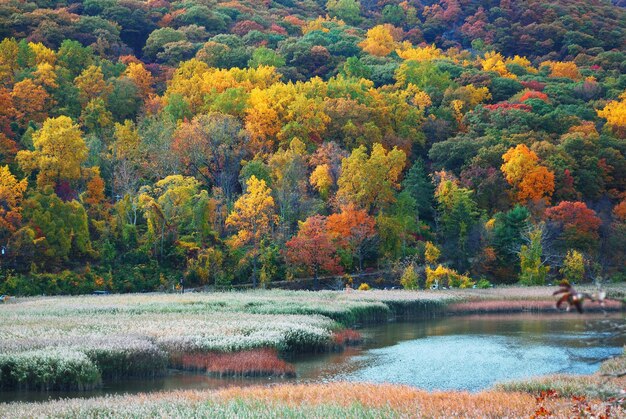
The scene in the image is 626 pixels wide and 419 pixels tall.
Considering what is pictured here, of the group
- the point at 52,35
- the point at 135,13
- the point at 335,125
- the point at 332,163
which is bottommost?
the point at 332,163

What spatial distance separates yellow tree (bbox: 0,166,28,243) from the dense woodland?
0.19 m

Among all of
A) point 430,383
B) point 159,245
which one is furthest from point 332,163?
point 430,383

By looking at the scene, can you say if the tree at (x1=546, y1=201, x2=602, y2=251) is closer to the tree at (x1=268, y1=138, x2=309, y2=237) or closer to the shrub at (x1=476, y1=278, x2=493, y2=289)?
the shrub at (x1=476, y1=278, x2=493, y2=289)

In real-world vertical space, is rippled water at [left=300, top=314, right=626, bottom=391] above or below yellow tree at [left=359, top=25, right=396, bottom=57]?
below

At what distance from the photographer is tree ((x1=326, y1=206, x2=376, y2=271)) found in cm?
6656

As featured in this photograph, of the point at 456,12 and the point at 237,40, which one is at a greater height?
the point at 456,12

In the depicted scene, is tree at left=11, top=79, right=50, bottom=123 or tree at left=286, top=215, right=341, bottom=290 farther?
tree at left=11, top=79, right=50, bottom=123

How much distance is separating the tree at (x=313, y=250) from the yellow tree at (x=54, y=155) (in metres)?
22.2

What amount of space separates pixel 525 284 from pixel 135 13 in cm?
9645

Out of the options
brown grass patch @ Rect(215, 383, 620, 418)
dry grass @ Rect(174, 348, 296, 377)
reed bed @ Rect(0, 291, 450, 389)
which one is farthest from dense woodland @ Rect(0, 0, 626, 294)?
brown grass patch @ Rect(215, 383, 620, 418)

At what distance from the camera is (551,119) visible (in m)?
93.9

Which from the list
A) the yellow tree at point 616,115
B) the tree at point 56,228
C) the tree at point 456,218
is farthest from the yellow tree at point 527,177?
the tree at point 56,228

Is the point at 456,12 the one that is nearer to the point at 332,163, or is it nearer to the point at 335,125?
the point at 335,125

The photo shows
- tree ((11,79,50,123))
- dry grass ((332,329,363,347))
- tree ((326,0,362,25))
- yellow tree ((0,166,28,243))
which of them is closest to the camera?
dry grass ((332,329,363,347))
